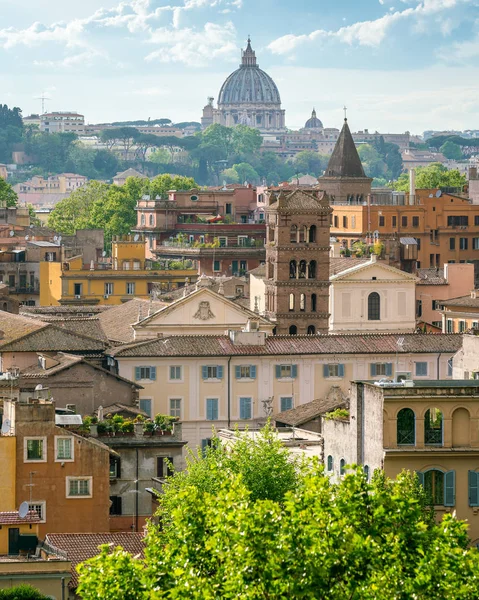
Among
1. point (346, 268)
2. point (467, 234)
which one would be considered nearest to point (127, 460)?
point (346, 268)

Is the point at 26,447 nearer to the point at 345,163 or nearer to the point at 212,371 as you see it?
the point at 212,371

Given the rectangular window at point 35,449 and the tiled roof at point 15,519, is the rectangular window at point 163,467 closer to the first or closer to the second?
the rectangular window at point 35,449

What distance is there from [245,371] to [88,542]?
2890cm

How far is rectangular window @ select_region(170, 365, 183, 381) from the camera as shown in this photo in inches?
3260

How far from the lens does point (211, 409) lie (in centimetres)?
8256

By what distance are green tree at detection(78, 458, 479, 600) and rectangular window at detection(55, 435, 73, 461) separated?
16288 millimetres

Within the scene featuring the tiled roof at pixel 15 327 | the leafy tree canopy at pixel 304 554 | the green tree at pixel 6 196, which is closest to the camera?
the leafy tree canopy at pixel 304 554

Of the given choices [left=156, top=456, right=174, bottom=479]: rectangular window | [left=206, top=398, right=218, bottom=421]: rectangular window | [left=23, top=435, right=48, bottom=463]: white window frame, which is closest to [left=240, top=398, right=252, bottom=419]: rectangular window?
[left=206, top=398, right=218, bottom=421]: rectangular window

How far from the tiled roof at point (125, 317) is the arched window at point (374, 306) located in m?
9.13

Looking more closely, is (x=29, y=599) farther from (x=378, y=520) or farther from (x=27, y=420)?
(x=27, y=420)

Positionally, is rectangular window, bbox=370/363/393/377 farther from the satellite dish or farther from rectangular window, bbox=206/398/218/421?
the satellite dish

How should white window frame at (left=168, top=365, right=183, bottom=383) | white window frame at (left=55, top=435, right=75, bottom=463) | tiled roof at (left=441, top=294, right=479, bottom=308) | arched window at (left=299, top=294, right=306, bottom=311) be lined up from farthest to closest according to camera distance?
1. tiled roof at (left=441, top=294, right=479, bottom=308)
2. arched window at (left=299, top=294, right=306, bottom=311)
3. white window frame at (left=168, top=365, right=183, bottom=383)
4. white window frame at (left=55, top=435, right=75, bottom=463)

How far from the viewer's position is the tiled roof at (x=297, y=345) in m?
83.0

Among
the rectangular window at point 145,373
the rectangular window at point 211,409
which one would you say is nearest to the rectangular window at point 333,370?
the rectangular window at point 211,409
